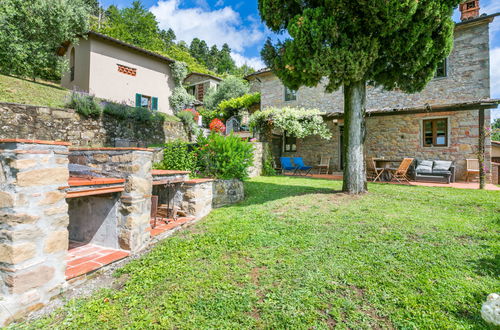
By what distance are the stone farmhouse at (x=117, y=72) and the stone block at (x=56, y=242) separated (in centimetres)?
1234

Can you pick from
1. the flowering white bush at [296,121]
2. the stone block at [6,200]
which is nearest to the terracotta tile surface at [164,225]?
the stone block at [6,200]

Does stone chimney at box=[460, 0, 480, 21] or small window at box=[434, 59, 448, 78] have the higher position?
stone chimney at box=[460, 0, 480, 21]

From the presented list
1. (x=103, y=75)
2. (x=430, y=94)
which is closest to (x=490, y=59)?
(x=430, y=94)

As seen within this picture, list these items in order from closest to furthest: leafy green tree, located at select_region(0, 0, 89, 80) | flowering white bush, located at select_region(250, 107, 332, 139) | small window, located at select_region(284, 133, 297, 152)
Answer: leafy green tree, located at select_region(0, 0, 89, 80), flowering white bush, located at select_region(250, 107, 332, 139), small window, located at select_region(284, 133, 297, 152)

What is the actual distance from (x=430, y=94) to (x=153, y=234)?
1239cm

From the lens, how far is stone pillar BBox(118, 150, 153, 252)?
3082 millimetres

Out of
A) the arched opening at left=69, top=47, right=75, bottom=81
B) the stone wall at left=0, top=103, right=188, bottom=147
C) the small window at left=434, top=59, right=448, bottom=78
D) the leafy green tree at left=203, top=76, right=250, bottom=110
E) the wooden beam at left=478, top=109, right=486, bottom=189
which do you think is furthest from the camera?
the leafy green tree at left=203, top=76, right=250, bottom=110

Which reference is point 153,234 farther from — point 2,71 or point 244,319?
point 2,71

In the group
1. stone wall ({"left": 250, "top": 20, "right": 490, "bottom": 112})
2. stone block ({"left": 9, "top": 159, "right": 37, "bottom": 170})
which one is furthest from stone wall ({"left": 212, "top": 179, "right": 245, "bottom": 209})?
stone wall ({"left": 250, "top": 20, "right": 490, "bottom": 112})

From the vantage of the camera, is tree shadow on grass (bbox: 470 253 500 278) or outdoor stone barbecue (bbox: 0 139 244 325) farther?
tree shadow on grass (bbox: 470 253 500 278)

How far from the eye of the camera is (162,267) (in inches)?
111

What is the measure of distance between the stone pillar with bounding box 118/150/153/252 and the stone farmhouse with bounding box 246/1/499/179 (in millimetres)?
9334

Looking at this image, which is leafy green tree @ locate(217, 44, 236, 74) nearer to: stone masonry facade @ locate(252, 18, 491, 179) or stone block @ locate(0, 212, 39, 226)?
stone masonry facade @ locate(252, 18, 491, 179)

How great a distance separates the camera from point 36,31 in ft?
37.6
